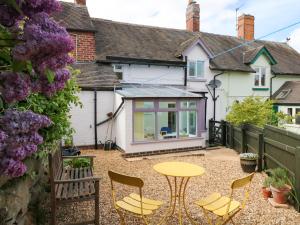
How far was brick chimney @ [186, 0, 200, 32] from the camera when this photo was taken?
19891 mm

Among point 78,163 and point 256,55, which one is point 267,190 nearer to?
point 78,163

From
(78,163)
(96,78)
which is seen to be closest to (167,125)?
(96,78)

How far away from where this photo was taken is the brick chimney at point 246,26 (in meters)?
22.5

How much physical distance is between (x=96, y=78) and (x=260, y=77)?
41.5 feet

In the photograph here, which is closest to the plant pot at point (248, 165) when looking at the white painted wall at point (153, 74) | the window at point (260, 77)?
the white painted wall at point (153, 74)

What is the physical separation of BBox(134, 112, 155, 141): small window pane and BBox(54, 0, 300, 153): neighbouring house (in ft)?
0.14

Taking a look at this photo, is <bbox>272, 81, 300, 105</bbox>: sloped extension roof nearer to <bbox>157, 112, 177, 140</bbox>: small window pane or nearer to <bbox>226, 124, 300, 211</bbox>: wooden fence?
<bbox>226, 124, 300, 211</bbox>: wooden fence

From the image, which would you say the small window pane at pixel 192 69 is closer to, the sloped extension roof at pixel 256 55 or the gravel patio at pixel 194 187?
the sloped extension roof at pixel 256 55

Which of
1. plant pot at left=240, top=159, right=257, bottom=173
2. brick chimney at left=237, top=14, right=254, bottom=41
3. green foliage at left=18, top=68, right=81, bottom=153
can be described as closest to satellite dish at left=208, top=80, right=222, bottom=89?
plant pot at left=240, top=159, right=257, bottom=173

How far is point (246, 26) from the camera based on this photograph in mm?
22578

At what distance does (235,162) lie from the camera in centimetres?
926

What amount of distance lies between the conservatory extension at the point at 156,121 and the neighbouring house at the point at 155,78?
42 millimetres

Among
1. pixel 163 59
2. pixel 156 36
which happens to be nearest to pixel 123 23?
pixel 156 36

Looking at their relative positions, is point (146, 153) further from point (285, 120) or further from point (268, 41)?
point (268, 41)
